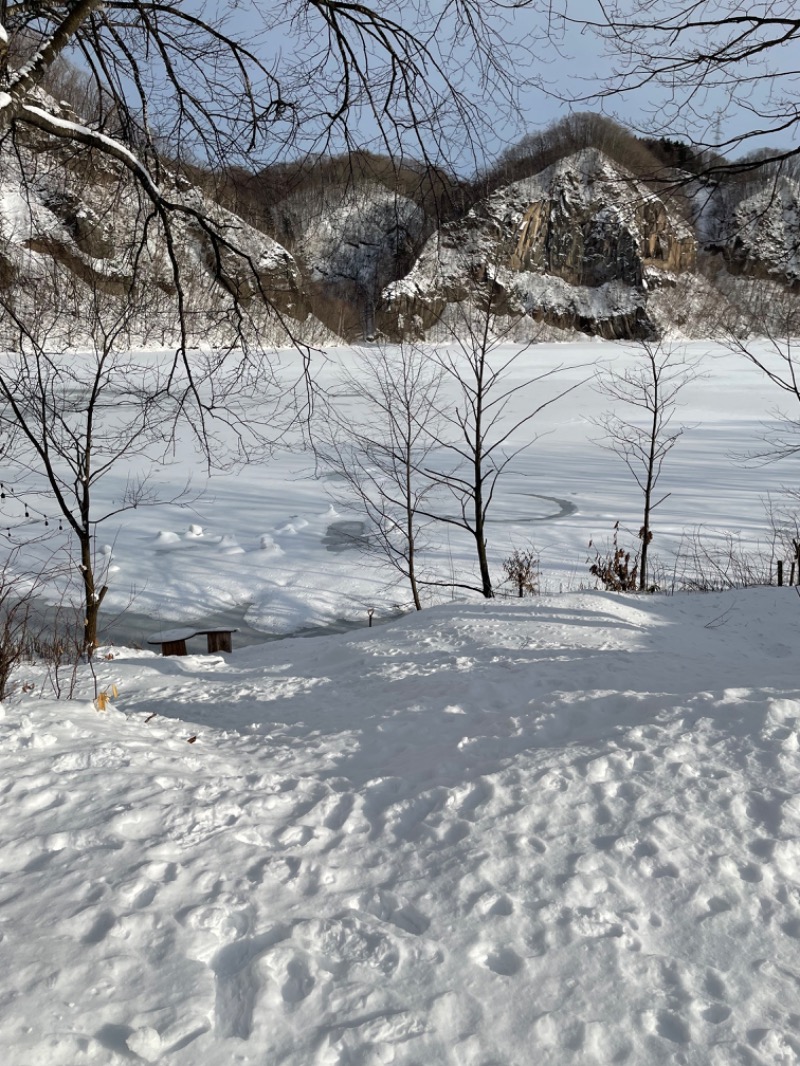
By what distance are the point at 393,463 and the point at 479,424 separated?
93.7 inches

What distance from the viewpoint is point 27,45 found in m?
3.87

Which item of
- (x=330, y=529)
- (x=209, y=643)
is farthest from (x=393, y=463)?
(x=209, y=643)

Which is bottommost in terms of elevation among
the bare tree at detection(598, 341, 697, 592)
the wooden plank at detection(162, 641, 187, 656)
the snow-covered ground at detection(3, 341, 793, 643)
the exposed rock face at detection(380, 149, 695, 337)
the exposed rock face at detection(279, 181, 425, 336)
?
the wooden plank at detection(162, 641, 187, 656)

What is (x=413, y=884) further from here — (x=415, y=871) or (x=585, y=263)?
(x=585, y=263)

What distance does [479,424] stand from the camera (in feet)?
30.3

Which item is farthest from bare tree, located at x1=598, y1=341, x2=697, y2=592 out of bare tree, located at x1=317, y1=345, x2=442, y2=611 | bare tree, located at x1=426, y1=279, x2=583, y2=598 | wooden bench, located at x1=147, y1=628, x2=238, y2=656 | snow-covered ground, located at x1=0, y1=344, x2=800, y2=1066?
snow-covered ground, located at x1=0, y1=344, x2=800, y2=1066

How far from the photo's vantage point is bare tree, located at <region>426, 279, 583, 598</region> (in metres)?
9.20

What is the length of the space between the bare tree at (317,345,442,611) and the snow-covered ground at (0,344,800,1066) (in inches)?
165

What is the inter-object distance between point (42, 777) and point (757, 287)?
186ft

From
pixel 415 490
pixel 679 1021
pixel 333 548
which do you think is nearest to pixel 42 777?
pixel 679 1021

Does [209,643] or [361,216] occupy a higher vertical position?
[361,216]

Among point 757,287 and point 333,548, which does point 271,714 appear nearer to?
point 333,548

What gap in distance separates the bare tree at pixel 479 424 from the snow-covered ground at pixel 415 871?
16.1 feet

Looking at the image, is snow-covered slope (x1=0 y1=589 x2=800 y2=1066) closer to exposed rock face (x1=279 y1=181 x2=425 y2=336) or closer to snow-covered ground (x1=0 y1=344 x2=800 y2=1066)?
snow-covered ground (x1=0 y1=344 x2=800 y2=1066)
